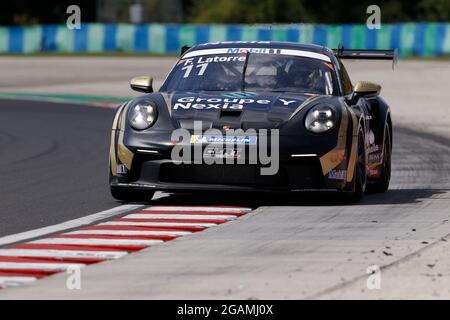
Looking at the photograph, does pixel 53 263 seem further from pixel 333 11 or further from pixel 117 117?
pixel 333 11

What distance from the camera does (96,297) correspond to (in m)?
6.32

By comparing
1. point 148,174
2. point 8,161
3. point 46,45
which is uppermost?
point 148,174

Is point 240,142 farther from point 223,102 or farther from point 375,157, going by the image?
point 375,157

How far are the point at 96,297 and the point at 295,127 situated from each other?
4.00m

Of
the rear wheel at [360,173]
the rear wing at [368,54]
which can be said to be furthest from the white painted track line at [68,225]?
the rear wing at [368,54]

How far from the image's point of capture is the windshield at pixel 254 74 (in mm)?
11044

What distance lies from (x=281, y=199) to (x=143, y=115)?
1362mm

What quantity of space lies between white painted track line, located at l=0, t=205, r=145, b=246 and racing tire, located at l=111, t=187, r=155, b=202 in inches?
5.7

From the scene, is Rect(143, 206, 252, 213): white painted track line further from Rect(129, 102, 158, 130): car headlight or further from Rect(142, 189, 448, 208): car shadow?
Rect(129, 102, 158, 130): car headlight

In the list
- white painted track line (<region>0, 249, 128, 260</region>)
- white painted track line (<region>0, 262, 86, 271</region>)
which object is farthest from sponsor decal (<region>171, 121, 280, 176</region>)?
white painted track line (<region>0, 262, 86, 271</region>)

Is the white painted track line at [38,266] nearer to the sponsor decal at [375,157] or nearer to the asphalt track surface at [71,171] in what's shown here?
the asphalt track surface at [71,171]

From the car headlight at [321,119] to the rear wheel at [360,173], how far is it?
1.51ft

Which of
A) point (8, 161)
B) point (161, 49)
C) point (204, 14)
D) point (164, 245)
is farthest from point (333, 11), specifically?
point (164, 245)

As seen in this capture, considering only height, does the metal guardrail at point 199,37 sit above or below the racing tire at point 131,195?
below
